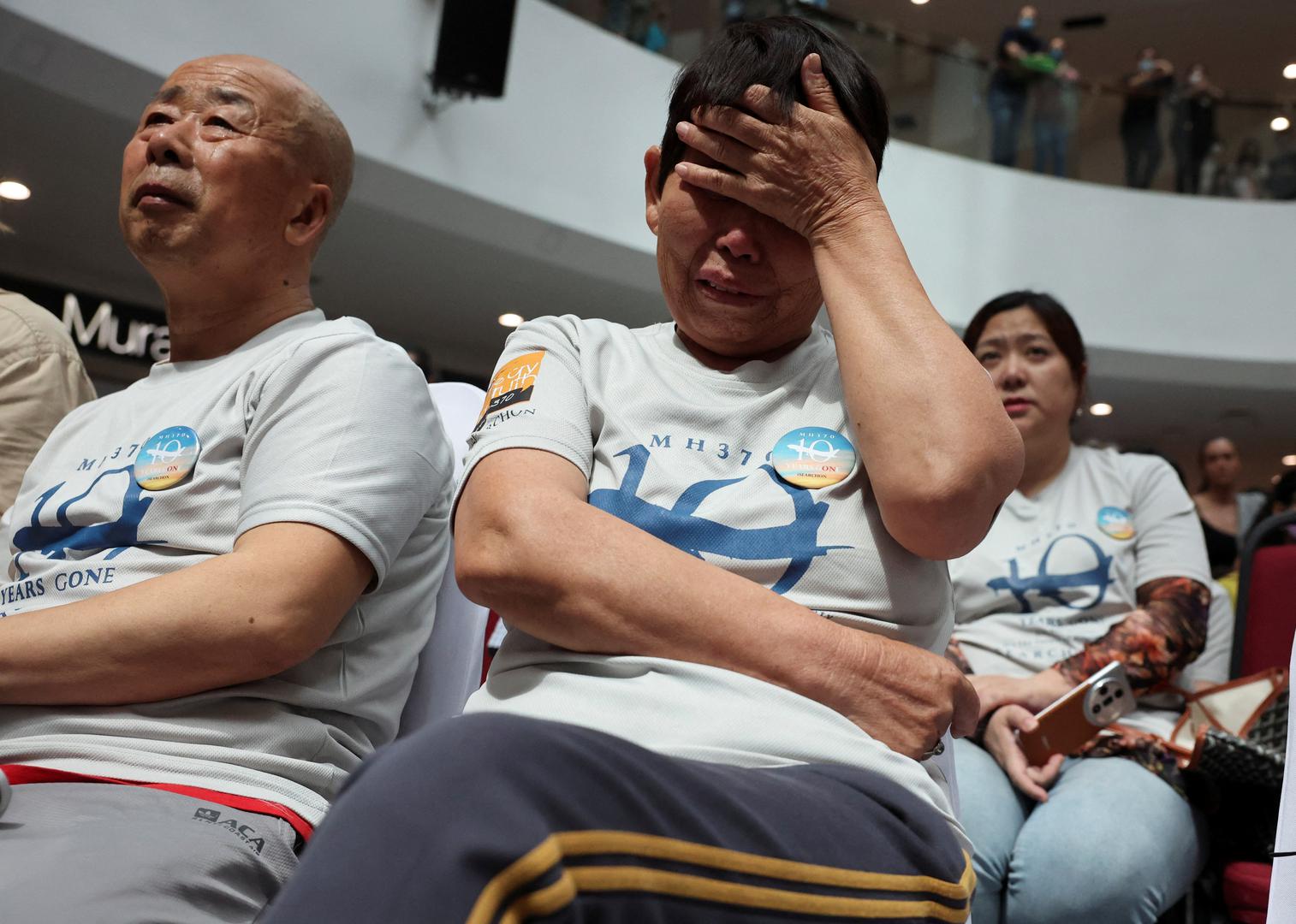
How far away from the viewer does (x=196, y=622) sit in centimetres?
108

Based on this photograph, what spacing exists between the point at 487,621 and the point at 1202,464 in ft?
19.7

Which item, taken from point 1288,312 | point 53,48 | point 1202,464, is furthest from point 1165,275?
point 53,48

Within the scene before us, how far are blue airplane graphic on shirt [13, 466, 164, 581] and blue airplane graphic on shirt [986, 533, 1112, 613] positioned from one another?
4.66ft

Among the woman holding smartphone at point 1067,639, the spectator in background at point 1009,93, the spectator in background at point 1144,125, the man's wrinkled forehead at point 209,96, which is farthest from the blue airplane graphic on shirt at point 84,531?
the spectator in background at point 1144,125

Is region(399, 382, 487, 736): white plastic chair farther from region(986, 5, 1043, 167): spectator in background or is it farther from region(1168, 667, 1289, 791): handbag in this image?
region(986, 5, 1043, 167): spectator in background

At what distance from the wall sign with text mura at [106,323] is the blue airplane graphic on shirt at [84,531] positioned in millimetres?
7317

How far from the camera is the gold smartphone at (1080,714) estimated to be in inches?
66.9

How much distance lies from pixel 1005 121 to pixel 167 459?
9.17m

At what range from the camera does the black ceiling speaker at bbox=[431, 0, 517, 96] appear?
6449mm

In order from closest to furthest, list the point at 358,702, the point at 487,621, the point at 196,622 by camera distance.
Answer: the point at 196,622 → the point at 358,702 → the point at 487,621

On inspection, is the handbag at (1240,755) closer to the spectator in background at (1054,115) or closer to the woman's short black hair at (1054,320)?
the woman's short black hair at (1054,320)

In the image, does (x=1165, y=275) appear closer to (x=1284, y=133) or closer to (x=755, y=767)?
(x=1284, y=133)

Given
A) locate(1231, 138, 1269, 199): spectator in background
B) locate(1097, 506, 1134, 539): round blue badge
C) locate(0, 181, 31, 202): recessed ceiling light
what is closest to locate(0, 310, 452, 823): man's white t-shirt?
locate(1097, 506, 1134, 539): round blue badge

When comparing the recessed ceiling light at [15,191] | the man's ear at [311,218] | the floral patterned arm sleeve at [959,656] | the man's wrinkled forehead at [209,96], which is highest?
the man's wrinkled forehead at [209,96]
